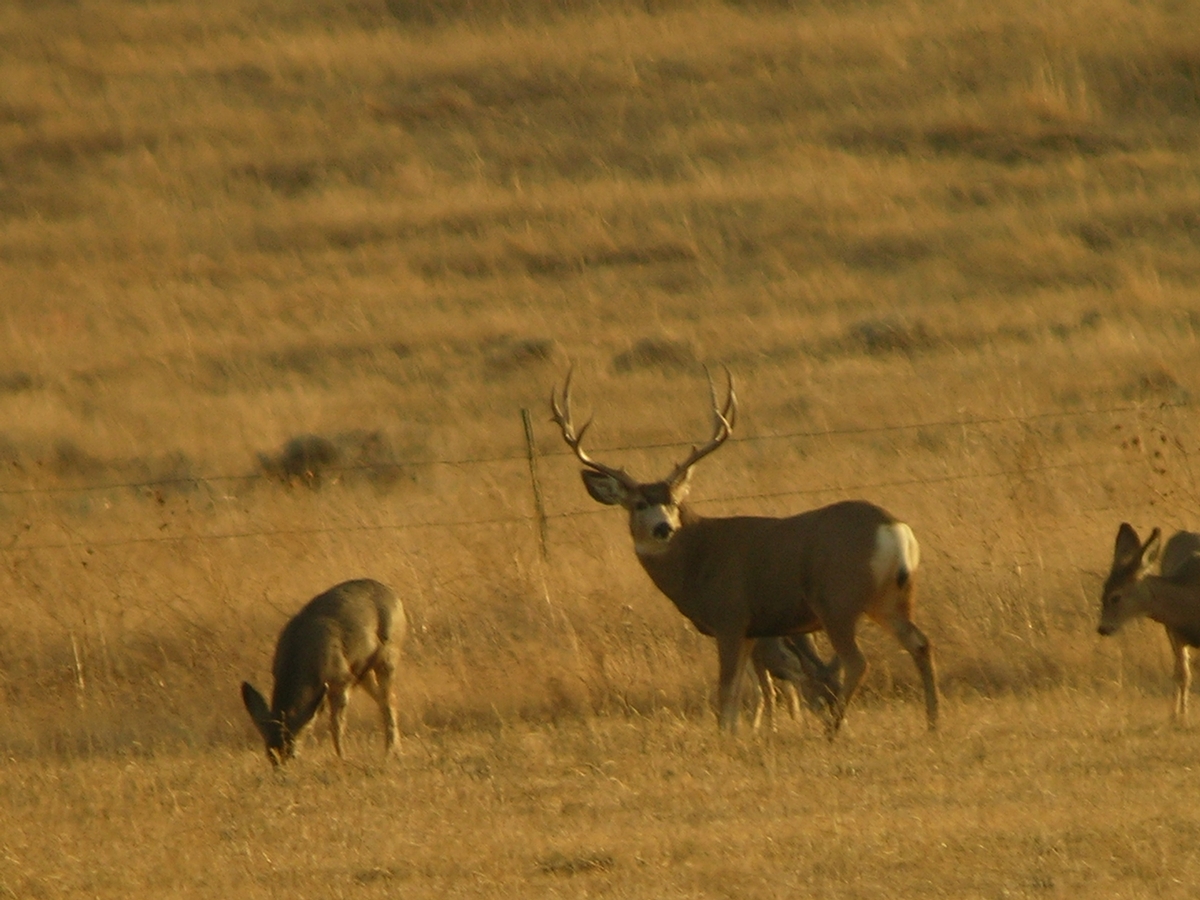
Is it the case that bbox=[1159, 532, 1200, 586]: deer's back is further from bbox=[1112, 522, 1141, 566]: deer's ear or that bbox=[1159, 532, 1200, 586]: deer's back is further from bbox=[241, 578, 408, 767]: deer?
bbox=[241, 578, 408, 767]: deer

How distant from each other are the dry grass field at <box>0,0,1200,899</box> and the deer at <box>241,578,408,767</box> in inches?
11.9

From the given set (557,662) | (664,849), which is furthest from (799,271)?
(664,849)

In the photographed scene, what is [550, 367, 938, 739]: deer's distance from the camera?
1027 cm

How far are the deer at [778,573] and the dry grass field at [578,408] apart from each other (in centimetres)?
44

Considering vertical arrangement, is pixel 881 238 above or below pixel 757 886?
above

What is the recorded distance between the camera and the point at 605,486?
11438mm

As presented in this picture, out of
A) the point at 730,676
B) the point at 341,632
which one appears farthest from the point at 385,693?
the point at 730,676

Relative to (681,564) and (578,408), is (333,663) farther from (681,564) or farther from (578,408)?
(578,408)

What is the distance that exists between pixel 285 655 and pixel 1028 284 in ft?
66.6

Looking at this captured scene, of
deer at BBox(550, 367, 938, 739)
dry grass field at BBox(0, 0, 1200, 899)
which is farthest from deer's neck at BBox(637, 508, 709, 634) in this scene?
dry grass field at BBox(0, 0, 1200, 899)

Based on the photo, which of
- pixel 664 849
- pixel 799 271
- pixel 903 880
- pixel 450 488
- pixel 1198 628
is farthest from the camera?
pixel 799 271

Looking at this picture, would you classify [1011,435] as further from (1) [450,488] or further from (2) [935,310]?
(2) [935,310]

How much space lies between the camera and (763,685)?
37.2 feet

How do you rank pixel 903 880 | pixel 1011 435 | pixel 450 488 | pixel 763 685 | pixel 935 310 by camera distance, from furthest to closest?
pixel 935 310 → pixel 450 488 → pixel 1011 435 → pixel 763 685 → pixel 903 880
